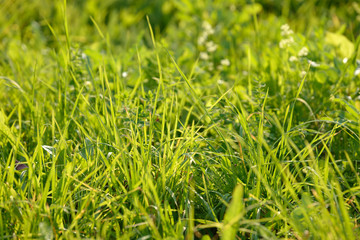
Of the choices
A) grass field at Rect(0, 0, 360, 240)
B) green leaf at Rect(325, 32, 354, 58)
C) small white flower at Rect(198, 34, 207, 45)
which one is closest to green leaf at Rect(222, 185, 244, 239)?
grass field at Rect(0, 0, 360, 240)

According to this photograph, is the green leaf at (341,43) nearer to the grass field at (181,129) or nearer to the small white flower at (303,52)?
the grass field at (181,129)

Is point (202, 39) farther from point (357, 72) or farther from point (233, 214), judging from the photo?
point (233, 214)

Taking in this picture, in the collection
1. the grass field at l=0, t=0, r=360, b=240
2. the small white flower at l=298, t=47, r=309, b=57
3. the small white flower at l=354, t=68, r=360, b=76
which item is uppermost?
the small white flower at l=298, t=47, r=309, b=57

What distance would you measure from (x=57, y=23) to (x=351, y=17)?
8.80 feet

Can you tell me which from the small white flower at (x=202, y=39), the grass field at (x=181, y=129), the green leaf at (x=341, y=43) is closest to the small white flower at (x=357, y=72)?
the grass field at (x=181, y=129)

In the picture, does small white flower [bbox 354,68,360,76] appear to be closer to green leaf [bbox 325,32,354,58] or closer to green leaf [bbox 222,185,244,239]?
green leaf [bbox 325,32,354,58]

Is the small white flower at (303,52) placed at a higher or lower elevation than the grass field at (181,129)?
higher

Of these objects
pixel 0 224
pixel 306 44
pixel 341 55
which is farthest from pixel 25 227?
pixel 341 55

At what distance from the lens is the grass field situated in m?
1.24

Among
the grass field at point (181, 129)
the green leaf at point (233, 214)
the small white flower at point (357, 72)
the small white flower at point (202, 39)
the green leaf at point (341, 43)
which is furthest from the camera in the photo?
the small white flower at point (202, 39)

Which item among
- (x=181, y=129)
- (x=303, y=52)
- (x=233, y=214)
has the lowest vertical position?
(x=181, y=129)

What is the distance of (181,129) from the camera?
1787mm

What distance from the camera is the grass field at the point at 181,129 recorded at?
1.24 meters

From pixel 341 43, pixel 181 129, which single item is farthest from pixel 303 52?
pixel 181 129
